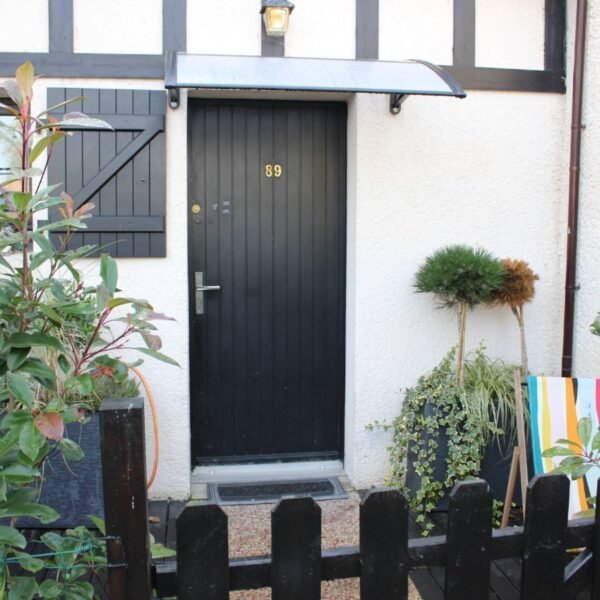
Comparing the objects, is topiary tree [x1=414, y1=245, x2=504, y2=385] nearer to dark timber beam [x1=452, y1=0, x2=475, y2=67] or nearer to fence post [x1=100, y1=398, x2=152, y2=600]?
dark timber beam [x1=452, y1=0, x2=475, y2=67]

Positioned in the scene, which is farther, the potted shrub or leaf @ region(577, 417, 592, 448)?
leaf @ region(577, 417, 592, 448)

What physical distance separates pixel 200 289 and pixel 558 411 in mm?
2175

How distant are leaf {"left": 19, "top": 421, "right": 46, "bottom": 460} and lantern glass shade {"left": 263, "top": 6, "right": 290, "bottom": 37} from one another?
9.95 feet

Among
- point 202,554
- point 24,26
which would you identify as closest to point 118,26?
point 24,26

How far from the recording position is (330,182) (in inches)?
175

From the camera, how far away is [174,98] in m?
3.92

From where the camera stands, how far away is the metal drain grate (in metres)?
4.04

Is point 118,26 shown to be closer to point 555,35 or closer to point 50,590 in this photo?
point 555,35

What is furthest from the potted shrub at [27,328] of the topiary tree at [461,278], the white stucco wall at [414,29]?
the white stucco wall at [414,29]

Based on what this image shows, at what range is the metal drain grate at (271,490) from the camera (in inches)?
159

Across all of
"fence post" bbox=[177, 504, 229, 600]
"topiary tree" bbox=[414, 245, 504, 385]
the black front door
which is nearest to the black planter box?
"topiary tree" bbox=[414, 245, 504, 385]

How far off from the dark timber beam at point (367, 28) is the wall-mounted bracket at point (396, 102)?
27 cm

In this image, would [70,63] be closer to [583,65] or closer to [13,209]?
[13,209]

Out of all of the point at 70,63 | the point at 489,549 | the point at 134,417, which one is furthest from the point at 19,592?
the point at 70,63
